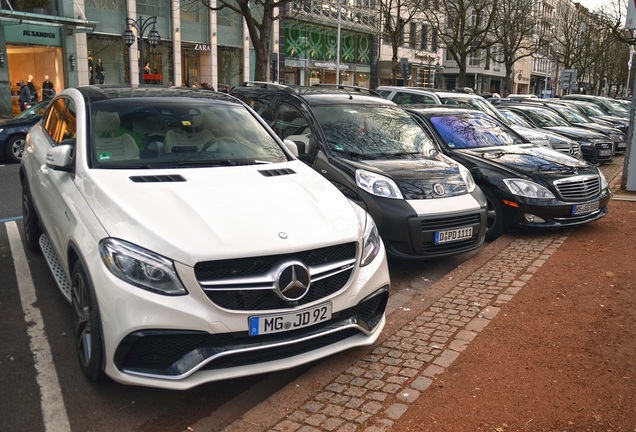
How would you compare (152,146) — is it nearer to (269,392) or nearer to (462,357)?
(269,392)

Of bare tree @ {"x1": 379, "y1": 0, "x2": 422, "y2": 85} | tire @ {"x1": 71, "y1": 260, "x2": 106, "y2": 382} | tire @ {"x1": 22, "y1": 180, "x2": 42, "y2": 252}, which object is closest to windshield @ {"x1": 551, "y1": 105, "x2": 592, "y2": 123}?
bare tree @ {"x1": 379, "y1": 0, "x2": 422, "y2": 85}

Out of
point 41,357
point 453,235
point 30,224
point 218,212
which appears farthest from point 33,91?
point 218,212

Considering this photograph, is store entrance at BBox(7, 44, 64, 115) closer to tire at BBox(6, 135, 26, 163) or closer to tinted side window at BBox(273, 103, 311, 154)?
tire at BBox(6, 135, 26, 163)

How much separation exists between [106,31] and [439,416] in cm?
3174

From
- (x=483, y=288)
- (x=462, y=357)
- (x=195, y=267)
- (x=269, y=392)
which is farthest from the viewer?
(x=483, y=288)

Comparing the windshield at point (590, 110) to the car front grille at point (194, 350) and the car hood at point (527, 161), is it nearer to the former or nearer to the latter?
the car hood at point (527, 161)

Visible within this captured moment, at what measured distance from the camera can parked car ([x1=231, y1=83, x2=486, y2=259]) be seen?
588cm

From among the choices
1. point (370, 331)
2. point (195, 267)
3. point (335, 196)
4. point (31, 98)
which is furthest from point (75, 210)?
point (31, 98)

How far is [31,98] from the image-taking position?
25.7m

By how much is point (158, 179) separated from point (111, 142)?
28.4 inches

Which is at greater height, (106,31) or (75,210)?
Answer: (106,31)

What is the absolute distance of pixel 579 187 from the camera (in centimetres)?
768

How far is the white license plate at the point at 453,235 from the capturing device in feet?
19.5

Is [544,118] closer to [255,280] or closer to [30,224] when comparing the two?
[30,224]
